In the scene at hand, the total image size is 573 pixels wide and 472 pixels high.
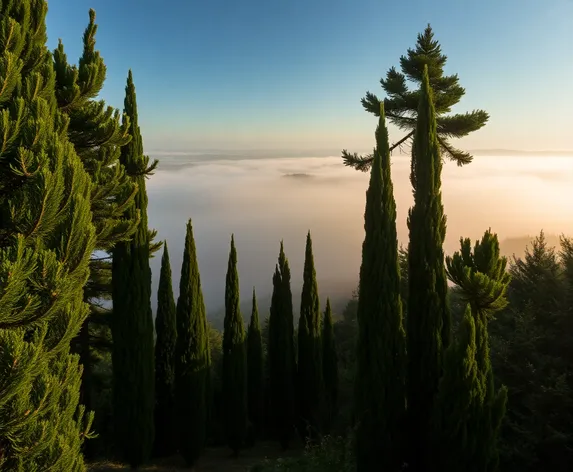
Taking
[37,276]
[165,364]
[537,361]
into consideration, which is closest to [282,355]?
[165,364]

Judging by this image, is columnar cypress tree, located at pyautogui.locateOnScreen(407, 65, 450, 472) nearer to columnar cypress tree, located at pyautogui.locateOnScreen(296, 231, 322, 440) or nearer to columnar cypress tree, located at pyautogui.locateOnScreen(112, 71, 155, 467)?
columnar cypress tree, located at pyautogui.locateOnScreen(112, 71, 155, 467)

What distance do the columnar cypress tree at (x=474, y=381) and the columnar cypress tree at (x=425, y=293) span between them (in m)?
1.24

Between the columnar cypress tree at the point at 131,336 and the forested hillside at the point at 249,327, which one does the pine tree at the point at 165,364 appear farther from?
the columnar cypress tree at the point at 131,336

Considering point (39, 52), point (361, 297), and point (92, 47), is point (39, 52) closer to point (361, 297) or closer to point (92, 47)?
point (92, 47)

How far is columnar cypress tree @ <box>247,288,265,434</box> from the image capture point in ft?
71.2

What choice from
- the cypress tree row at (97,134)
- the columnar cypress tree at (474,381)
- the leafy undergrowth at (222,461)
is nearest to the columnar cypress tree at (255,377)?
the leafy undergrowth at (222,461)

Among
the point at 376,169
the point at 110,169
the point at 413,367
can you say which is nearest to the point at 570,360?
the point at 413,367

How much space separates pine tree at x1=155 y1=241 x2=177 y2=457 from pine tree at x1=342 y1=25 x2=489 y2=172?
11272 millimetres

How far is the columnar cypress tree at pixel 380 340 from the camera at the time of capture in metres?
10.5

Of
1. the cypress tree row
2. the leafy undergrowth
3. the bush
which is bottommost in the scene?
the leafy undergrowth

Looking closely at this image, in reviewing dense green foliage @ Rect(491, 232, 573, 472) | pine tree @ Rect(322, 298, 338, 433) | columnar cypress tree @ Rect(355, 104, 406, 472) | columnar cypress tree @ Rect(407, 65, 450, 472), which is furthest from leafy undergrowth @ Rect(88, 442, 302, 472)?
dense green foliage @ Rect(491, 232, 573, 472)

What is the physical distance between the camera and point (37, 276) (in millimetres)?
5684

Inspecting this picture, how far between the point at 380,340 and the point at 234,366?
10.4 metres

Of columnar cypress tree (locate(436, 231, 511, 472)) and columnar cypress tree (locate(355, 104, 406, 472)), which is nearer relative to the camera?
columnar cypress tree (locate(436, 231, 511, 472))
